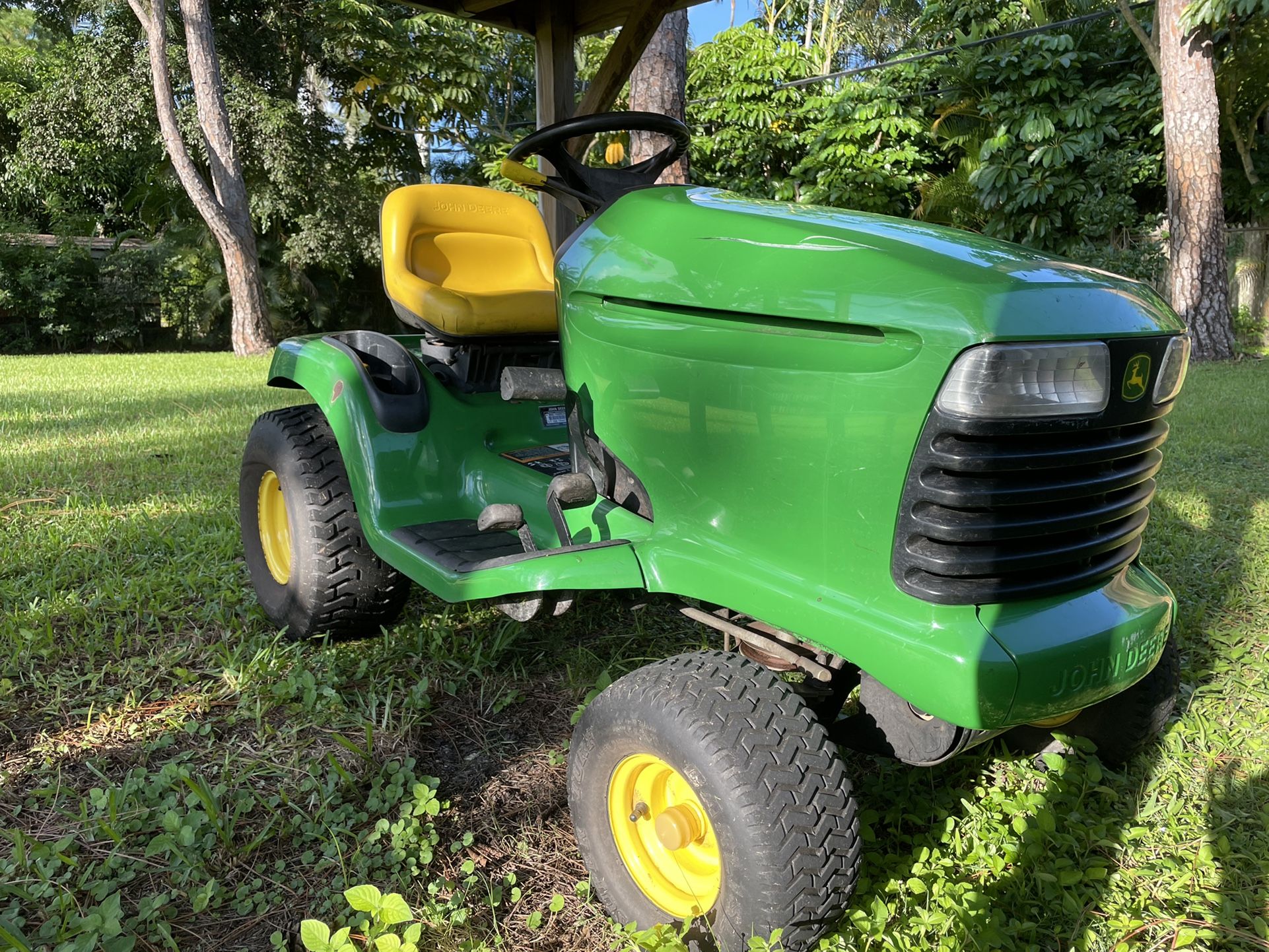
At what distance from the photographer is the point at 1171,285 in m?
8.75

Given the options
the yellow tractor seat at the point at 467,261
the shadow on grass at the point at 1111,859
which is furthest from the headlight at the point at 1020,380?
the yellow tractor seat at the point at 467,261

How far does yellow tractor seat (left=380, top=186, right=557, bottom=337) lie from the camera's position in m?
2.33

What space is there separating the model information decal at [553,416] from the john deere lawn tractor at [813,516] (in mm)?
606

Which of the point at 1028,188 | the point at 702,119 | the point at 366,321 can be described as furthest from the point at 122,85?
the point at 1028,188

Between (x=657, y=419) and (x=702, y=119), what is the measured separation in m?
13.8

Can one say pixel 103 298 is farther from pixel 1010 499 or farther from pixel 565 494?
pixel 1010 499

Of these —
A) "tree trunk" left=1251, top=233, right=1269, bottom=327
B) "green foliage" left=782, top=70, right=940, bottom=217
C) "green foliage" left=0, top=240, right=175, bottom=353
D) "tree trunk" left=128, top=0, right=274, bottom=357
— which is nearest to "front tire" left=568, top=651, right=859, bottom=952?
"tree trunk" left=128, top=0, right=274, bottom=357

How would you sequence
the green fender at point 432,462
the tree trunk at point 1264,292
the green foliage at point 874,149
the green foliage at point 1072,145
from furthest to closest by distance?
the green foliage at point 874,149
the tree trunk at point 1264,292
the green foliage at point 1072,145
the green fender at point 432,462

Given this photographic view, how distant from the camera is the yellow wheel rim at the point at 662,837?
1413 millimetres

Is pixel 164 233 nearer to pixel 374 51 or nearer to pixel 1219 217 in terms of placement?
pixel 374 51

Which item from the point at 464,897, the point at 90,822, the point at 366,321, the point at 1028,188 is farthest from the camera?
the point at 366,321

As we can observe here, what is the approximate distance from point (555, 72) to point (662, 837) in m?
3.06

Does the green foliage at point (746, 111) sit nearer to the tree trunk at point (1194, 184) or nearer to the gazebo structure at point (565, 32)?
the tree trunk at point (1194, 184)

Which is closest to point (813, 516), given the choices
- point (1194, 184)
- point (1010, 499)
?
point (1010, 499)
